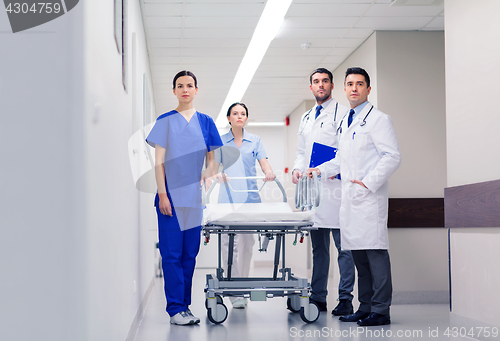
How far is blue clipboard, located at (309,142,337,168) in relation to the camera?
358 centimetres

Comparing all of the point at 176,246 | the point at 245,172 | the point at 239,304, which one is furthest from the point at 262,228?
the point at 239,304

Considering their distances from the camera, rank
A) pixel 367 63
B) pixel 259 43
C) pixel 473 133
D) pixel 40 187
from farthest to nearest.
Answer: pixel 259 43
pixel 367 63
pixel 473 133
pixel 40 187

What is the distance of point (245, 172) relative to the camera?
3.90 metres

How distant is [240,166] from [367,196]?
4.01ft

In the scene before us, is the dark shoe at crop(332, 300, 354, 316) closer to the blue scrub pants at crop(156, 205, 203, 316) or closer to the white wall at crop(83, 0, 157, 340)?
the blue scrub pants at crop(156, 205, 203, 316)

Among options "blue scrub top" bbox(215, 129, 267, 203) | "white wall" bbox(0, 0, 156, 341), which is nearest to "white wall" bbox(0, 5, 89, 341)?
"white wall" bbox(0, 0, 156, 341)

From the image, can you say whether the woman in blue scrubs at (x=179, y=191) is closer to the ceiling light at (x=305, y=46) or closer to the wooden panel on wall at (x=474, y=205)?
the wooden panel on wall at (x=474, y=205)

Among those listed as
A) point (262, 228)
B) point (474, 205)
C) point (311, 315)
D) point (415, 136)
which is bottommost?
point (311, 315)

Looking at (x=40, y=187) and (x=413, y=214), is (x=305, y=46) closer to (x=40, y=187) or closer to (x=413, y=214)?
(x=413, y=214)

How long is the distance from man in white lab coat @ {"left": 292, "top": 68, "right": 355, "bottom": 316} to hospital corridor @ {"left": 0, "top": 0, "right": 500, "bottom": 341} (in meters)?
0.01

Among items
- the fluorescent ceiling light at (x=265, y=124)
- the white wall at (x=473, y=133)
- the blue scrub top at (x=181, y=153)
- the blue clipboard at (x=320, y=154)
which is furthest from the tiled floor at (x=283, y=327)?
the fluorescent ceiling light at (x=265, y=124)

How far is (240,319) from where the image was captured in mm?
3346

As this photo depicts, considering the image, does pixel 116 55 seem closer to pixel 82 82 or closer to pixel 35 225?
pixel 82 82

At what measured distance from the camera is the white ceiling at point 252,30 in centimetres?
402
